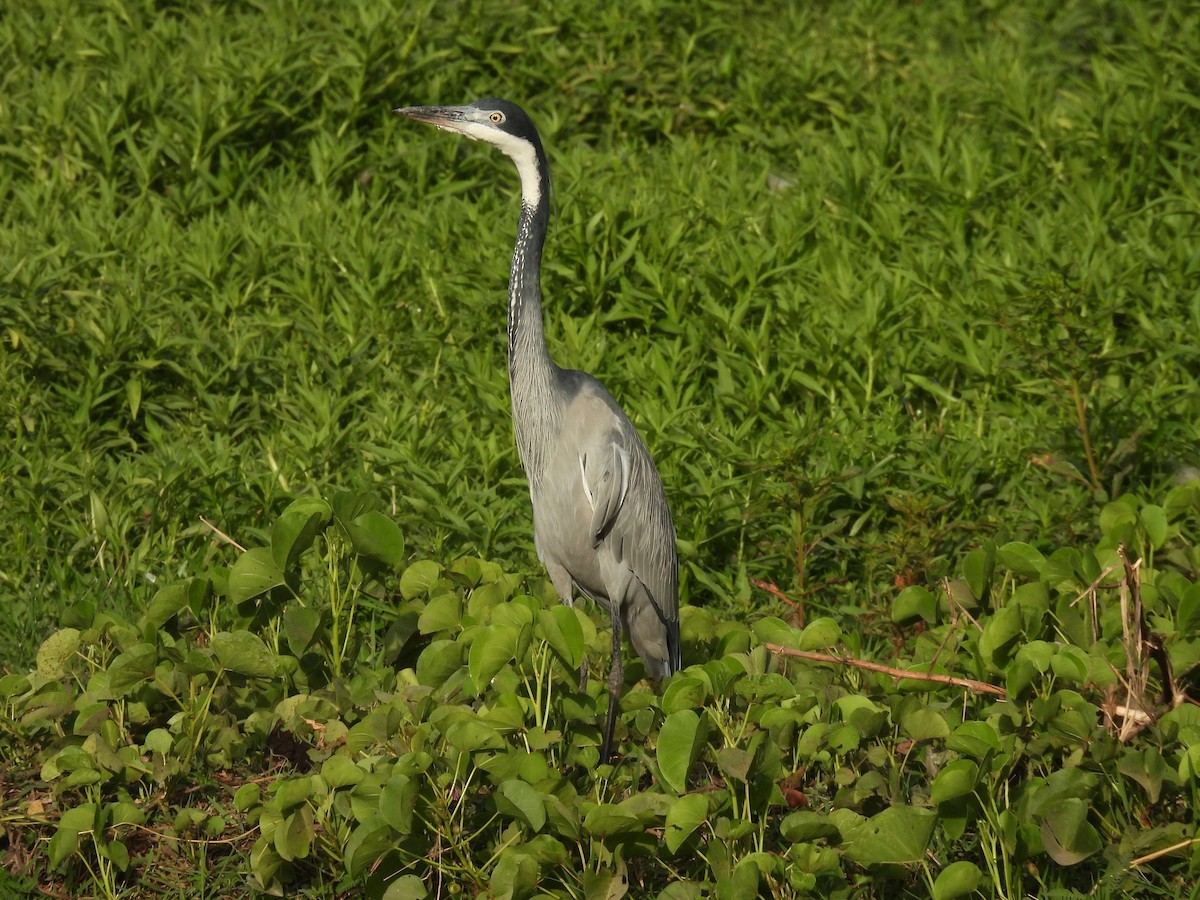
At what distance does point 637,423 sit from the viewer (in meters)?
5.06

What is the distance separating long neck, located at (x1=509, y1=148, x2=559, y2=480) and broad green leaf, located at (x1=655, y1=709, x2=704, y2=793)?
128 cm

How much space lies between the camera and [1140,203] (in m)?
6.43

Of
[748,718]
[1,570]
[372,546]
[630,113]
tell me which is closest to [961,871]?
[748,718]

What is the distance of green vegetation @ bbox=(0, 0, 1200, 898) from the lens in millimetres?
3219

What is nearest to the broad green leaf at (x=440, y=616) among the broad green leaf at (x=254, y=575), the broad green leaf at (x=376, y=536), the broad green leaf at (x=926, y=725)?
the broad green leaf at (x=376, y=536)

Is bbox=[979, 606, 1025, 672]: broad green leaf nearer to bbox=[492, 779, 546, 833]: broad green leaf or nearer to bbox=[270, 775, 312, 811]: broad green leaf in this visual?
bbox=[492, 779, 546, 833]: broad green leaf

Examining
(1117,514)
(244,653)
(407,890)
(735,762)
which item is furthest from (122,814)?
(1117,514)

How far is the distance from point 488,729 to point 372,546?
2.47 ft

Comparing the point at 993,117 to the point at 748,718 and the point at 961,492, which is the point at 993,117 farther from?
the point at 748,718

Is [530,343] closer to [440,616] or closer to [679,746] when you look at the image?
[440,616]

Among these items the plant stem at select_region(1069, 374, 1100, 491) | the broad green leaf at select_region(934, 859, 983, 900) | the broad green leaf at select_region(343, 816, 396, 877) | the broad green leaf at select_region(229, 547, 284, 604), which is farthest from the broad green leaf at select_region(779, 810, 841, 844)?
the plant stem at select_region(1069, 374, 1100, 491)

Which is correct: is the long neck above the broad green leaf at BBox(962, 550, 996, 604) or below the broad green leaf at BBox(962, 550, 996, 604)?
above

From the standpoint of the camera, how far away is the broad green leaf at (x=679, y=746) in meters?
3.03

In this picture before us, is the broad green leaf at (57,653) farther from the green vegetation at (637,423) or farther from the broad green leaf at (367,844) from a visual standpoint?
the broad green leaf at (367,844)
